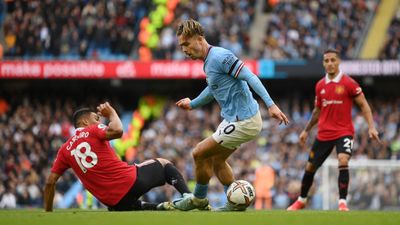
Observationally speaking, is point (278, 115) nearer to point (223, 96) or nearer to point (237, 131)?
point (237, 131)

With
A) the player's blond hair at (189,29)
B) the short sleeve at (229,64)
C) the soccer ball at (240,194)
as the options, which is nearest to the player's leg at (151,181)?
the soccer ball at (240,194)

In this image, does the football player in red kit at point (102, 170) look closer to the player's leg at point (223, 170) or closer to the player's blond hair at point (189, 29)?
the player's leg at point (223, 170)

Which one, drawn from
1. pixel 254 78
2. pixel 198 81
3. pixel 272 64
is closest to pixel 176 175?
pixel 254 78

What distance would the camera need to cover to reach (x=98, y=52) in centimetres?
2739

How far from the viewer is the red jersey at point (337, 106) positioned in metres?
12.1

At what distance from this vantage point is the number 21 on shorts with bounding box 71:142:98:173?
10.6 meters

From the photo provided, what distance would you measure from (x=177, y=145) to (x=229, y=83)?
47.8ft

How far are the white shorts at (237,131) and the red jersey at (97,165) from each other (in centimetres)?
129

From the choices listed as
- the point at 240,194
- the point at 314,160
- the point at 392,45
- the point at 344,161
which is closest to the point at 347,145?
the point at 344,161

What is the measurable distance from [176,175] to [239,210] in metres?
0.98

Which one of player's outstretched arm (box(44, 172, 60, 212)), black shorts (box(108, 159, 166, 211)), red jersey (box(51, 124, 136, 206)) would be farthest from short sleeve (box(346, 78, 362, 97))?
player's outstretched arm (box(44, 172, 60, 212))

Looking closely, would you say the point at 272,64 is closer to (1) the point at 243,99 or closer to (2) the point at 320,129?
(2) the point at 320,129

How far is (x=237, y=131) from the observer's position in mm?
10211

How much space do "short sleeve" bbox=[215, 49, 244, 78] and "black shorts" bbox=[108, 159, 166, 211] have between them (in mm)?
1708
